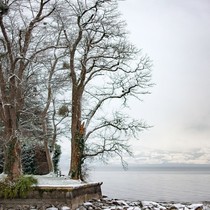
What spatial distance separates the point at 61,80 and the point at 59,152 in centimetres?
587

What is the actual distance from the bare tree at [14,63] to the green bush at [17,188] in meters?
1.06

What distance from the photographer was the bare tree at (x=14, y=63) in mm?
20688

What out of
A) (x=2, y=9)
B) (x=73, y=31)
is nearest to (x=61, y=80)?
(x=73, y=31)

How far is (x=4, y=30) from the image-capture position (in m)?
21.4

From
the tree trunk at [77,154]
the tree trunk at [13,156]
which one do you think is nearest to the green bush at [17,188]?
the tree trunk at [13,156]

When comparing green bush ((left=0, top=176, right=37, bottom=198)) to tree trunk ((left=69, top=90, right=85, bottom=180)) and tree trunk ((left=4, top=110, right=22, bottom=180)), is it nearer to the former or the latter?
tree trunk ((left=4, top=110, right=22, bottom=180))

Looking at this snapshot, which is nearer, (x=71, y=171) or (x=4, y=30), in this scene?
(x=4, y=30)

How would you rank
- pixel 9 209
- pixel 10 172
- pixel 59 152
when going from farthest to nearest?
1. pixel 59 152
2. pixel 10 172
3. pixel 9 209

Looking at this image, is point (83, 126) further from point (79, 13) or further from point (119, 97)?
point (79, 13)

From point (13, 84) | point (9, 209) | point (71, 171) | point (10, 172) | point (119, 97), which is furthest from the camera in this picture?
point (119, 97)

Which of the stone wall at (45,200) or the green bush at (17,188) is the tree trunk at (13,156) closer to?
the green bush at (17,188)

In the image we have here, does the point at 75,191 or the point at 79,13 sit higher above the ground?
the point at 79,13

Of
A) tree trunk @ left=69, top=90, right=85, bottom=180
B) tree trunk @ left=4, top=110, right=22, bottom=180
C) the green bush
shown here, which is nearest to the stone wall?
the green bush

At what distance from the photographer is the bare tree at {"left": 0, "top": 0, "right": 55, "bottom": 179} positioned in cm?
2069
